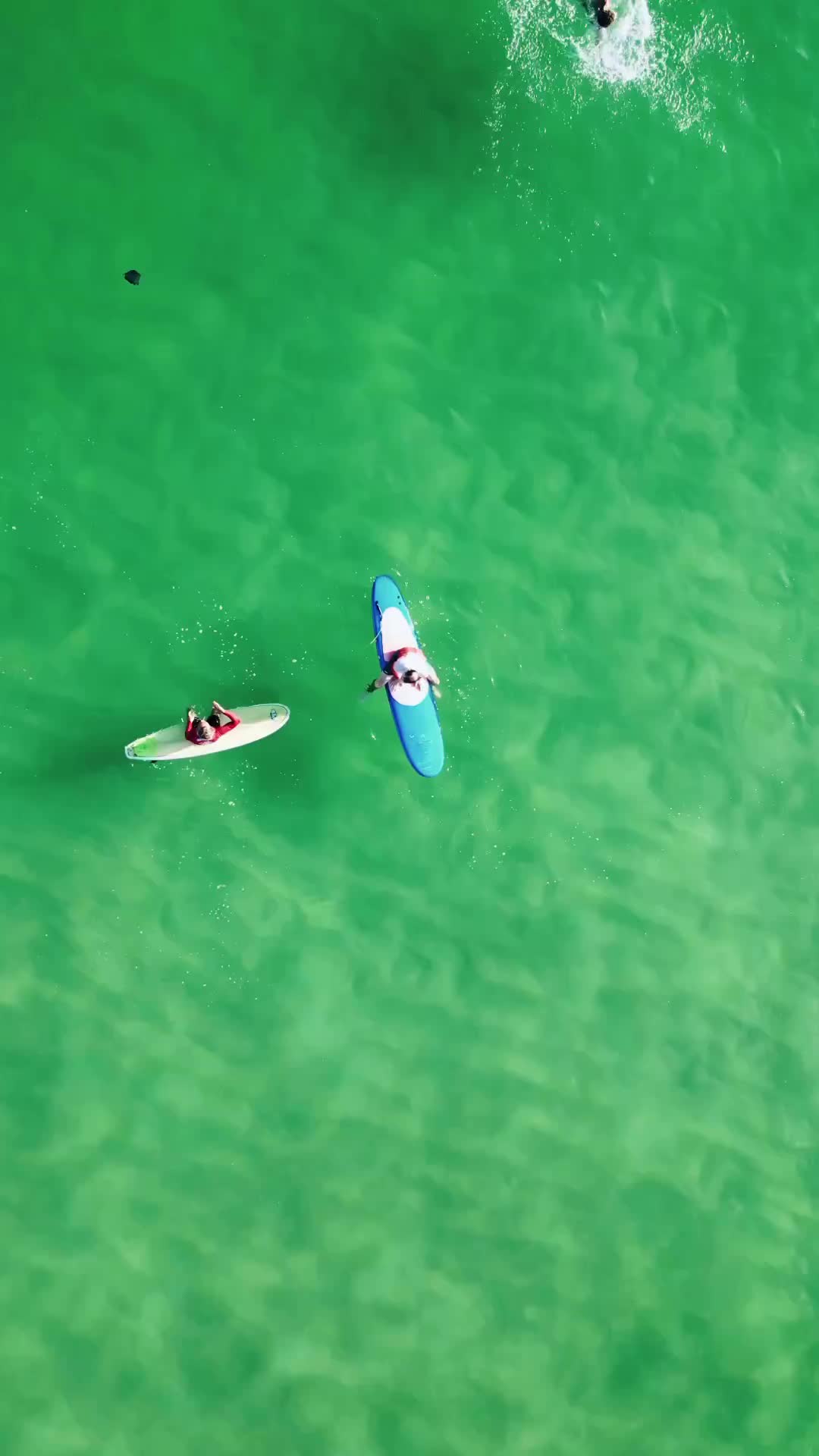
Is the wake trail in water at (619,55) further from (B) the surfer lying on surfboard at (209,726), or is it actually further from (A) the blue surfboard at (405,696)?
(B) the surfer lying on surfboard at (209,726)

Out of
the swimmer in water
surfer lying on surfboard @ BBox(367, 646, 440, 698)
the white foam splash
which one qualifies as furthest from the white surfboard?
the swimmer in water

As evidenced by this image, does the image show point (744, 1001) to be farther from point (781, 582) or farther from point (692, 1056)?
point (781, 582)

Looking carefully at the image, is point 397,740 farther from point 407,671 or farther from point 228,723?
point 228,723

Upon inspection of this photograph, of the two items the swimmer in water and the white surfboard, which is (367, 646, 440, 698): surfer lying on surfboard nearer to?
the white surfboard

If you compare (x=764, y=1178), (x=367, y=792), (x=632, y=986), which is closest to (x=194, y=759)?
(x=367, y=792)

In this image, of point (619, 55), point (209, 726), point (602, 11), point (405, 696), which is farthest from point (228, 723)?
point (602, 11)

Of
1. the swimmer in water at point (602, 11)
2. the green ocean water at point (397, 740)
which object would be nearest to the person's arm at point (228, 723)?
the green ocean water at point (397, 740)
